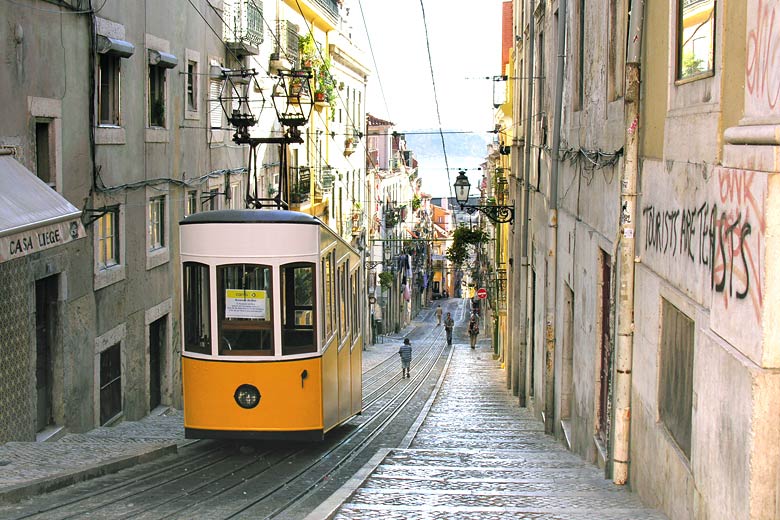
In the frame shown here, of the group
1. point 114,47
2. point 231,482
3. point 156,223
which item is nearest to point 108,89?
point 114,47

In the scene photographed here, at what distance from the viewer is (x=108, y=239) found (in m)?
15.5

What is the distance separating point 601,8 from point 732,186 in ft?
21.0

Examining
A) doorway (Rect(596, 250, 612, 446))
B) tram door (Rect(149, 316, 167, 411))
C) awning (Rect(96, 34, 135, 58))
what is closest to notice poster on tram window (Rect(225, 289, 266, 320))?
doorway (Rect(596, 250, 612, 446))

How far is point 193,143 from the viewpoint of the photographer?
68.0 ft

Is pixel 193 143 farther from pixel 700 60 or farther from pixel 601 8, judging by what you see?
pixel 700 60

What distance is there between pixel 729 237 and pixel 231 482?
6.20 metres

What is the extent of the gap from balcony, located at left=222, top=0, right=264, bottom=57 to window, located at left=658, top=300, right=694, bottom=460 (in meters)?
18.2

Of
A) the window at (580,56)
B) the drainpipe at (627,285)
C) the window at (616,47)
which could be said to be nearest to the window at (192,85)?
the window at (580,56)

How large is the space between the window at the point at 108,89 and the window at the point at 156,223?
2.39m

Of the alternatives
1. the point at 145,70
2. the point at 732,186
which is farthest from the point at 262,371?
the point at 145,70

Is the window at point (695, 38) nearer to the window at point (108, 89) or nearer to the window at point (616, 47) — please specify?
the window at point (616, 47)

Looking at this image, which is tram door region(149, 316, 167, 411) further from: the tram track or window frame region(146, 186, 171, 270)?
the tram track

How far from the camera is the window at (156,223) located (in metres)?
17.9

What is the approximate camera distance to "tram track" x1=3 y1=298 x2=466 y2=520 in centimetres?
823
